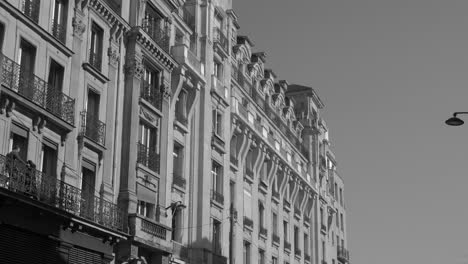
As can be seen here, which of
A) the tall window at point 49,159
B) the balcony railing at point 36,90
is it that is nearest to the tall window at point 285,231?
the balcony railing at point 36,90

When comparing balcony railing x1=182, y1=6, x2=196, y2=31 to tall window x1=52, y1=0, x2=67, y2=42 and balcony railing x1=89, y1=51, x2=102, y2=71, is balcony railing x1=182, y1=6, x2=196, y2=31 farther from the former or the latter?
tall window x1=52, y1=0, x2=67, y2=42

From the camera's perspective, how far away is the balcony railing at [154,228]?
31872 mm

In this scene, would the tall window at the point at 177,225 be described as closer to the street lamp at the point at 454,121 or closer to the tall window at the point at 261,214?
the tall window at the point at 261,214

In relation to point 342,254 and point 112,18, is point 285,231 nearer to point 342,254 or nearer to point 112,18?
point 342,254

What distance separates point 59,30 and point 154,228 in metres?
8.80

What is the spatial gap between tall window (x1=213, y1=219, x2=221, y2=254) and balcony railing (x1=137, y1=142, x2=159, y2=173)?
746 cm

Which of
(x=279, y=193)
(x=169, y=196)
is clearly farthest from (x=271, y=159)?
(x=169, y=196)

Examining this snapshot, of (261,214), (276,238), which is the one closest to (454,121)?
(261,214)

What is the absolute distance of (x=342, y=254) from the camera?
233ft

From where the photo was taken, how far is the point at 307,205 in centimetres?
6062

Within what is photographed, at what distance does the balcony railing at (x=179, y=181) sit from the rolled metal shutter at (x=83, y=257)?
8285 millimetres

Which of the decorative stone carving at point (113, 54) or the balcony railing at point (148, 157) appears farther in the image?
the balcony railing at point (148, 157)

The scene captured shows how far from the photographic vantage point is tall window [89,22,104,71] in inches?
1224

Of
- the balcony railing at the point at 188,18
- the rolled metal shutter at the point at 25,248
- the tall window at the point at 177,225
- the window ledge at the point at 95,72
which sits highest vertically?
the balcony railing at the point at 188,18
